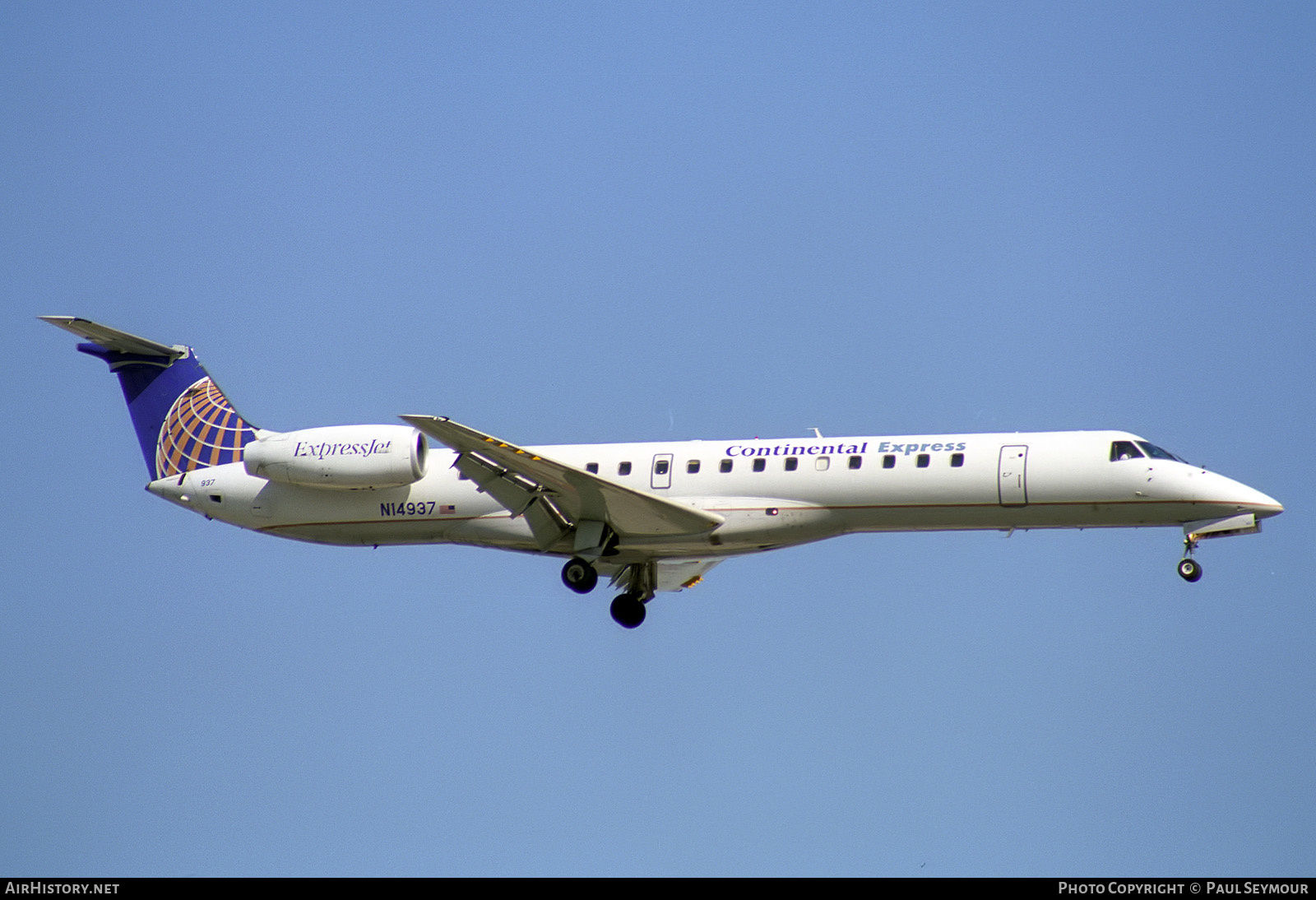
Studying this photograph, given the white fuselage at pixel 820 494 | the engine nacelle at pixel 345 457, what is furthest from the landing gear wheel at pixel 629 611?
the engine nacelle at pixel 345 457

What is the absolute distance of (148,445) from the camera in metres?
33.0

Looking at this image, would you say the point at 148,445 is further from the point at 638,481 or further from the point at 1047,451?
the point at 1047,451

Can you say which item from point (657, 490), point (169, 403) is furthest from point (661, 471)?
point (169, 403)

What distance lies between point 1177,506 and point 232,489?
15815 mm

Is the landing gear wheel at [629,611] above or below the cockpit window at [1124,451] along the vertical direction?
below

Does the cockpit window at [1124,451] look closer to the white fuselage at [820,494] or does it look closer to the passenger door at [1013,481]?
the white fuselage at [820,494]

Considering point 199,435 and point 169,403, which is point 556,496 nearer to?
point 199,435

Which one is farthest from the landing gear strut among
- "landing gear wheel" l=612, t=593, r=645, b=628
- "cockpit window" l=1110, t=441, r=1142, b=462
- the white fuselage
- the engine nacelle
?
"cockpit window" l=1110, t=441, r=1142, b=462

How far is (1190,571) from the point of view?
27547 mm

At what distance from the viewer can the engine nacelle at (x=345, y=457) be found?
97.6 ft

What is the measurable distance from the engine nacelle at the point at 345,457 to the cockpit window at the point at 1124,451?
1124 cm

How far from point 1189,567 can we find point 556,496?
9.99 metres

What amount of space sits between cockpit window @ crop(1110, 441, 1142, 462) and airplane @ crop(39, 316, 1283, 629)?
2cm
